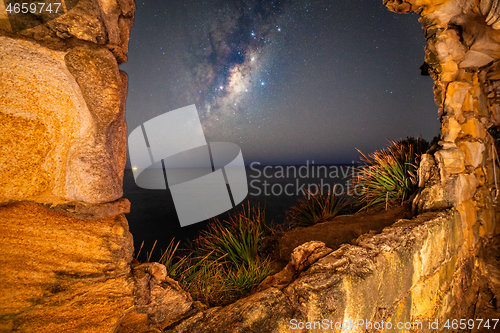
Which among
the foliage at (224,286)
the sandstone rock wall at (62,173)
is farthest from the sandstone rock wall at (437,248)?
the sandstone rock wall at (62,173)

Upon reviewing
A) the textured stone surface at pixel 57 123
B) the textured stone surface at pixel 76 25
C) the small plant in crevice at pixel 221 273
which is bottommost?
the small plant in crevice at pixel 221 273

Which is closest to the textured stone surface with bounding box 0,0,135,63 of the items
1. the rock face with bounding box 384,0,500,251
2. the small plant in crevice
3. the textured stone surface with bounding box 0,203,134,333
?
the textured stone surface with bounding box 0,203,134,333

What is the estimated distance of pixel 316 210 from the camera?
16.2 feet

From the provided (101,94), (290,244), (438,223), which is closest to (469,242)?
(438,223)

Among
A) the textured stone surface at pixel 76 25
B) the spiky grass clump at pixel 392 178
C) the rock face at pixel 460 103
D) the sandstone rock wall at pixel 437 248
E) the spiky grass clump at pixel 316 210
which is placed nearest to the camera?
the textured stone surface at pixel 76 25

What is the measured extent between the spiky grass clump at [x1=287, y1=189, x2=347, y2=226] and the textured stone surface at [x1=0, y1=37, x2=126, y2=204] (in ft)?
13.3

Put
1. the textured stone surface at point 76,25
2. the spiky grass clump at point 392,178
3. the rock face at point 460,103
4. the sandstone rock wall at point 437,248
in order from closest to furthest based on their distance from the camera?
the textured stone surface at point 76,25 < the sandstone rock wall at point 437,248 < the rock face at point 460,103 < the spiky grass clump at point 392,178

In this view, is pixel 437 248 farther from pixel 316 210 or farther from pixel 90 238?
pixel 90 238

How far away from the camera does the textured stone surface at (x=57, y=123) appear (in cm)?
99

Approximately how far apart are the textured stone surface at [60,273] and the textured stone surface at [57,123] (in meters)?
0.13

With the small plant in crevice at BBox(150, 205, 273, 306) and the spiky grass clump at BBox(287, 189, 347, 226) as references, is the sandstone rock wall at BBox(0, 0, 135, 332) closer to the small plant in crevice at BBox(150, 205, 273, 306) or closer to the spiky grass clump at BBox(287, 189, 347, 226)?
the small plant in crevice at BBox(150, 205, 273, 306)

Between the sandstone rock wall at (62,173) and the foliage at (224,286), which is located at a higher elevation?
the sandstone rock wall at (62,173)

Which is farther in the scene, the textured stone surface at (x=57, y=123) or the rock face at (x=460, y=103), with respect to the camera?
the rock face at (x=460, y=103)

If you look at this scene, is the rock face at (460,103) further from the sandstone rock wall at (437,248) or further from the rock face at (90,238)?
the rock face at (90,238)
